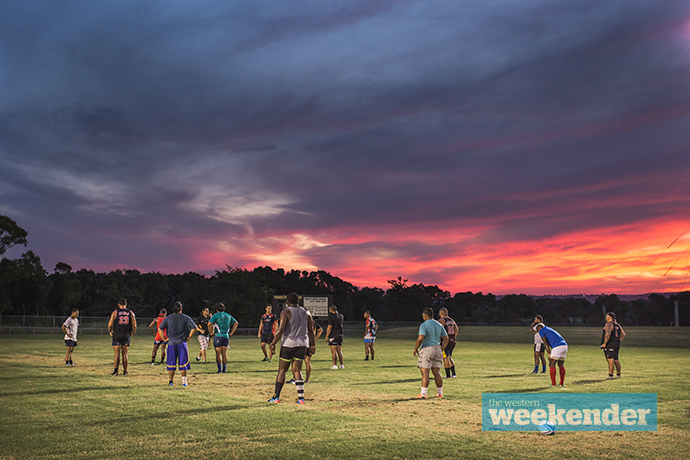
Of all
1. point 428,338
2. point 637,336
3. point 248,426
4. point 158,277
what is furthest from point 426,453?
point 158,277

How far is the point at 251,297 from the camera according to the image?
70188mm

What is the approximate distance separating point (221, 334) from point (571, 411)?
36.5 feet

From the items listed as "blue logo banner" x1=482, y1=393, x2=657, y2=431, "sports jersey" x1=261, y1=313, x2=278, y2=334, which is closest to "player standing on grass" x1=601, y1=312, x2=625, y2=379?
"blue logo banner" x1=482, y1=393, x2=657, y2=431

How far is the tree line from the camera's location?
65125 mm

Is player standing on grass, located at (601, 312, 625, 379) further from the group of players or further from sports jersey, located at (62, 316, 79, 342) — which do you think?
sports jersey, located at (62, 316, 79, 342)

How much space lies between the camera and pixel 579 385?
14.3m

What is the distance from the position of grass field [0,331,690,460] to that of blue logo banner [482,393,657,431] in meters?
0.31

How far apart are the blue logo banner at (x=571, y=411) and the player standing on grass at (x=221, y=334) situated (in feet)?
28.5

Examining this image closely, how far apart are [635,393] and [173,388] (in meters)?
11.3

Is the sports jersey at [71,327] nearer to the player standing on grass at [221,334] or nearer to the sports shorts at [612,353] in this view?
the player standing on grass at [221,334]

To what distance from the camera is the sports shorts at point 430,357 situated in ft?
38.4

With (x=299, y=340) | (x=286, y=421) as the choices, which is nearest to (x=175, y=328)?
(x=299, y=340)

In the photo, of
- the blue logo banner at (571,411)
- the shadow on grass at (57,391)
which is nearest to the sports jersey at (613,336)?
the blue logo banner at (571,411)

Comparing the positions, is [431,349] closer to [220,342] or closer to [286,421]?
[286,421]
